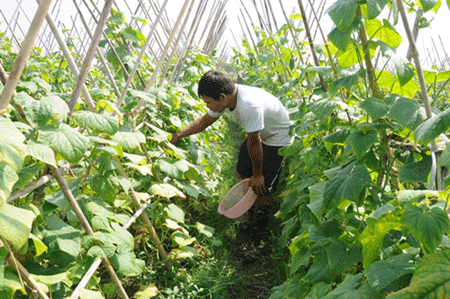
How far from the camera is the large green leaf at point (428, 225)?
779 mm

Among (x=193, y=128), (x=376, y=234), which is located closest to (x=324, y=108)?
(x=376, y=234)

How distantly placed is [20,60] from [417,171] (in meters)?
1.19

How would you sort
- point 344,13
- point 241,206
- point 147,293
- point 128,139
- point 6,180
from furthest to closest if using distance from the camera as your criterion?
point 241,206
point 147,293
point 128,139
point 344,13
point 6,180

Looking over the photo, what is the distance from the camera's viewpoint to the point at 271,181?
9.25 ft

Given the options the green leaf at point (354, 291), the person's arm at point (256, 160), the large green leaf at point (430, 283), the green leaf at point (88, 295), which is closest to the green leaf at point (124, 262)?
the green leaf at point (88, 295)

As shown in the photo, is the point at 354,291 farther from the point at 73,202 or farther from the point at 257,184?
the point at 257,184

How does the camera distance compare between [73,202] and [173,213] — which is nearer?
[73,202]

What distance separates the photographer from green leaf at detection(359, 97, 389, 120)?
1.08 meters

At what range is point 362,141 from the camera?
1111mm

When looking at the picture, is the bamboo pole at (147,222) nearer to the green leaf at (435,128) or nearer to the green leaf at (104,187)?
the green leaf at (104,187)

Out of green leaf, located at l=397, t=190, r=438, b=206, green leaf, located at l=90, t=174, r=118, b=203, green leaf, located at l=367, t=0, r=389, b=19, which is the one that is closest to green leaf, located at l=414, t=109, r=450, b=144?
green leaf, located at l=397, t=190, r=438, b=206

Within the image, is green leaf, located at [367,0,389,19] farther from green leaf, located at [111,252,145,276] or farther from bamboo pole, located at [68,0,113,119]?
green leaf, located at [111,252,145,276]

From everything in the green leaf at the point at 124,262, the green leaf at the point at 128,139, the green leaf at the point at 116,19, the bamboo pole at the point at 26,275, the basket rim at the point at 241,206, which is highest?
the green leaf at the point at 116,19

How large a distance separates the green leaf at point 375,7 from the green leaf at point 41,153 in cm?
99
